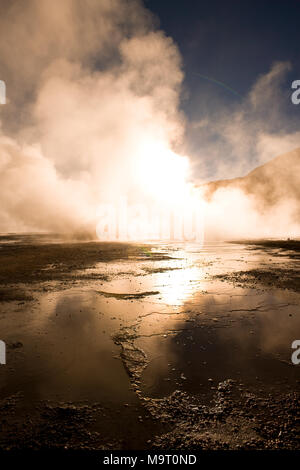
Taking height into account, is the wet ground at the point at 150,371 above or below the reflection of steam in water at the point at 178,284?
below

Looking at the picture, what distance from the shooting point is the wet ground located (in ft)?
9.27

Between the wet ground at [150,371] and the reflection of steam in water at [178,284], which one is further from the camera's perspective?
the reflection of steam in water at [178,284]

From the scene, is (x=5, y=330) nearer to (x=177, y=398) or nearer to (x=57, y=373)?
(x=57, y=373)

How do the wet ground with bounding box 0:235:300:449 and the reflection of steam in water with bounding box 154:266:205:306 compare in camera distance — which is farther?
the reflection of steam in water with bounding box 154:266:205:306

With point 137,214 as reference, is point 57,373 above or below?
below

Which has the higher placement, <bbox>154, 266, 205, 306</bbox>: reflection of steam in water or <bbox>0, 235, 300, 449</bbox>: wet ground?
<bbox>154, 266, 205, 306</bbox>: reflection of steam in water

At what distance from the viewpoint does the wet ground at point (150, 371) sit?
2824mm

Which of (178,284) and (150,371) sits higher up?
(178,284)

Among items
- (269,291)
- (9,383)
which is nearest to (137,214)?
(269,291)

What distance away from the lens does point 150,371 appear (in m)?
4.17

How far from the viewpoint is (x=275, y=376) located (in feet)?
13.0

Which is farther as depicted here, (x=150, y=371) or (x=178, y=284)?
(x=178, y=284)
